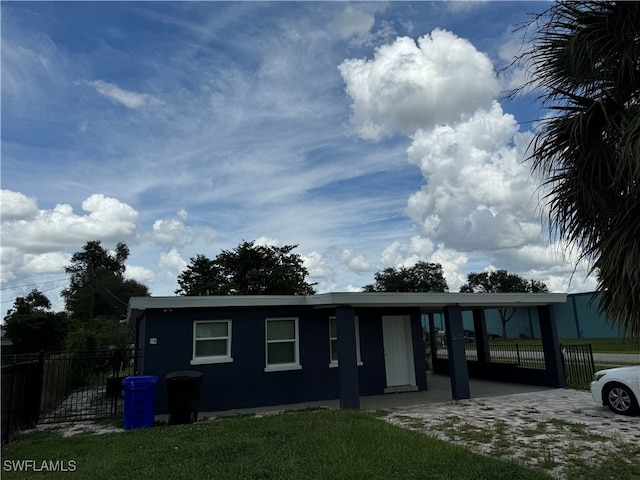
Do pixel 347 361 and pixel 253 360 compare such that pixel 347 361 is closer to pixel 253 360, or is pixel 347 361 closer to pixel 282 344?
pixel 282 344

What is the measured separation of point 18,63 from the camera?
9.30 metres

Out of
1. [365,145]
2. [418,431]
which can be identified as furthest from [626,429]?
[365,145]

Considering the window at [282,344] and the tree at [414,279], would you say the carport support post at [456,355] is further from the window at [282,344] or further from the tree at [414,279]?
the tree at [414,279]

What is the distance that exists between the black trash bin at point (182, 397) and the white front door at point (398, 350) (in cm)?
628

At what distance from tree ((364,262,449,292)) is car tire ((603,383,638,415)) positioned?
46206mm

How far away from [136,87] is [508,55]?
9.27 meters

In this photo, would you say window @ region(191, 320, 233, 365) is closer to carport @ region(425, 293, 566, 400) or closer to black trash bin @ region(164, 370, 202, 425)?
black trash bin @ region(164, 370, 202, 425)

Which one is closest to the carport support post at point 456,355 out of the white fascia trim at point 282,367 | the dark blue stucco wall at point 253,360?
the dark blue stucco wall at point 253,360

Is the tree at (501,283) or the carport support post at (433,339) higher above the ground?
the tree at (501,283)

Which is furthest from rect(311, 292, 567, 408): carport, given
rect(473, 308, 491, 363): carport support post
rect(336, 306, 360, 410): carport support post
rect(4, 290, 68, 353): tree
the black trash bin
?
rect(4, 290, 68, 353): tree

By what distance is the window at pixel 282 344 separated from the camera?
39.5 ft

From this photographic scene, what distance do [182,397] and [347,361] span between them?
3854 millimetres

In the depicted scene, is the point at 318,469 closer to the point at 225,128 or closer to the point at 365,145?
the point at 225,128

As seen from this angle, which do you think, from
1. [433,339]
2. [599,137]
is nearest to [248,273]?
[433,339]
